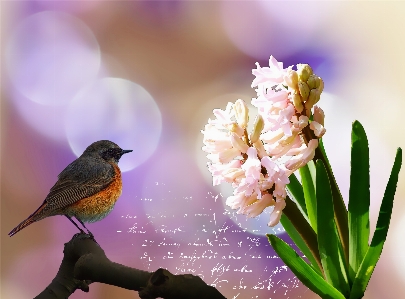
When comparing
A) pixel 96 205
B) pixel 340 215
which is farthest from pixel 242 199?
pixel 96 205

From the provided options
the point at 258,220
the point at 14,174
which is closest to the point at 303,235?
the point at 258,220

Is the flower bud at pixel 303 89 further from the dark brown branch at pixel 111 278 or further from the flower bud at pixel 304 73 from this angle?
the dark brown branch at pixel 111 278

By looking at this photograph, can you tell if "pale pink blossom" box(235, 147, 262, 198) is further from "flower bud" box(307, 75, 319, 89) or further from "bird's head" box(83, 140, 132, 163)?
"bird's head" box(83, 140, 132, 163)

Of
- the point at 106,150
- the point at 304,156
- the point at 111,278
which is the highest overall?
the point at 106,150

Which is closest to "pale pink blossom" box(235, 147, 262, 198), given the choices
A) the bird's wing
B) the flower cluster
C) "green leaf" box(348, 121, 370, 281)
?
the flower cluster

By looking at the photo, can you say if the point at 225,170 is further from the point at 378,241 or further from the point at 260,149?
the point at 378,241
